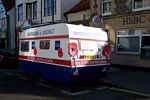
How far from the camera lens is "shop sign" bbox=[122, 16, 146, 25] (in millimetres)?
12799

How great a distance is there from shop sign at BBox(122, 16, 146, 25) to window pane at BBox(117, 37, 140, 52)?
1141mm

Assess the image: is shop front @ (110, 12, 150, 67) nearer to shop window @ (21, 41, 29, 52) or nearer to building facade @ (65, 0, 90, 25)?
building facade @ (65, 0, 90, 25)

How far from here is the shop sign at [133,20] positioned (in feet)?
42.0

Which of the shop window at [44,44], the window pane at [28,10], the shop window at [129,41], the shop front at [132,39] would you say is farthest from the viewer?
the window pane at [28,10]

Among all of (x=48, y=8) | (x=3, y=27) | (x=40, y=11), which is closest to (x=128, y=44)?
(x=48, y=8)

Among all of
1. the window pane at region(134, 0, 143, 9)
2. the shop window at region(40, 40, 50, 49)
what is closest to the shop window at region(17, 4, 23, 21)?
the window pane at region(134, 0, 143, 9)

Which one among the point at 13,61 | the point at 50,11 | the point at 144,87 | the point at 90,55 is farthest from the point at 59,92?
the point at 50,11

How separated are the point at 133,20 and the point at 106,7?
2.95m

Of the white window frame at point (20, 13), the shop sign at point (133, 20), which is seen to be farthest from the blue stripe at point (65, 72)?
the white window frame at point (20, 13)

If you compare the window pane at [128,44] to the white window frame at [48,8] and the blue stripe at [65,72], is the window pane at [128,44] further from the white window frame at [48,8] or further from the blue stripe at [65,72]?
the white window frame at [48,8]

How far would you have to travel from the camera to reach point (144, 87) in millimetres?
8141

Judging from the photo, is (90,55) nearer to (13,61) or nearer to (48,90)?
(48,90)

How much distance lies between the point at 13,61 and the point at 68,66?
7.94 m

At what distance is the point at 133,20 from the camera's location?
524 inches
